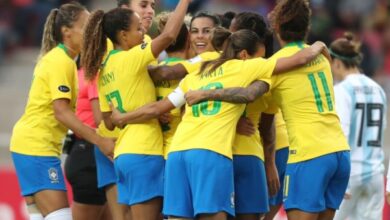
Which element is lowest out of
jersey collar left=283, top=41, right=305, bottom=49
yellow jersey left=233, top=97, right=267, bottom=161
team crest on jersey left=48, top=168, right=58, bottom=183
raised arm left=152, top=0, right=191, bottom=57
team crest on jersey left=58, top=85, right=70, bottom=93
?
team crest on jersey left=48, top=168, right=58, bottom=183

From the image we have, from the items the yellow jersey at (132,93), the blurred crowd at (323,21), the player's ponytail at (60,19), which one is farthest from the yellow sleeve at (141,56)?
the blurred crowd at (323,21)

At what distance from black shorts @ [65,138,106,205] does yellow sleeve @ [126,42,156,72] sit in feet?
5.84

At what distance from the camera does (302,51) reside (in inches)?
341

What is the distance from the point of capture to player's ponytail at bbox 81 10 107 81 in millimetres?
8992

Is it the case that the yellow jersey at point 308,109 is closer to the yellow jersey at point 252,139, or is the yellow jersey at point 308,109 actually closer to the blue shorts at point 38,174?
the yellow jersey at point 252,139

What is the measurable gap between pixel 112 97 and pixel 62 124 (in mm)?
615

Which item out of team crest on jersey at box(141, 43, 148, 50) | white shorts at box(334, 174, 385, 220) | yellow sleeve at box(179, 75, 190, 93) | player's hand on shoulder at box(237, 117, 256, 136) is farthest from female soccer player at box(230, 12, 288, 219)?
white shorts at box(334, 174, 385, 220)

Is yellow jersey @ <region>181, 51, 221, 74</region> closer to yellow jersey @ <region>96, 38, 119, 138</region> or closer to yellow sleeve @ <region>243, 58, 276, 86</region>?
yellow sleeve @ <region>243, 58, 276, 86</region>

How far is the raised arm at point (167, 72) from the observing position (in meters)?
8.91

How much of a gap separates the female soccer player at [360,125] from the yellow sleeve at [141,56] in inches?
108

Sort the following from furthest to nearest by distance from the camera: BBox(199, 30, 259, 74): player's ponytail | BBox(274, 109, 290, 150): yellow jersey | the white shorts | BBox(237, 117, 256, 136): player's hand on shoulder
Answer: the white shorts
BBox(274, 109, 290, 150): yellow jersey
BBox(237, 117, 256, 136): player's hand on shoulder
BBox(199, 30, 259, 74): player's ponytail

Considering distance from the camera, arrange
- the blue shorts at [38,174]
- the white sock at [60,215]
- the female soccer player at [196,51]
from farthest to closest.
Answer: the blue shorts at [38,174], the white sock at [60,215], the female soccer player at [196,51]

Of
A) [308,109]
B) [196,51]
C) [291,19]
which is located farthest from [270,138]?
[291,19]

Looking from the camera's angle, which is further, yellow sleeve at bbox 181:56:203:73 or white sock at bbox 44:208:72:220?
white sock at bbox 44:208:72:220
